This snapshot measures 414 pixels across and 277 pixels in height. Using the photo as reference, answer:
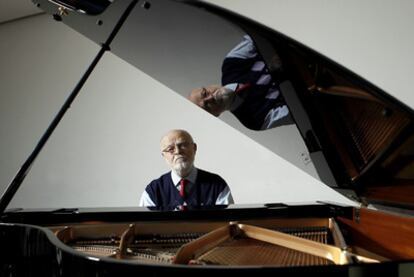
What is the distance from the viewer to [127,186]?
11.2ft

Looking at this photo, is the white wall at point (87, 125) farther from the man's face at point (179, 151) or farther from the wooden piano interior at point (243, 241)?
the wooden piano interior at point (243, 241)

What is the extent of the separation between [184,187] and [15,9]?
2424 millimetres

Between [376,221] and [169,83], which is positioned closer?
[376,221]

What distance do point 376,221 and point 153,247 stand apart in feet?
2.62

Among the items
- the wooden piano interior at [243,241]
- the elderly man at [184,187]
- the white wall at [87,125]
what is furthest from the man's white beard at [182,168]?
the wooden piano interior at [243,241]

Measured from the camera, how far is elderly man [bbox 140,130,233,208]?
2.43 m

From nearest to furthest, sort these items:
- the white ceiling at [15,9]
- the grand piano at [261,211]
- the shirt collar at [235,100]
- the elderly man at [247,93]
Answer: the grand piano at [261,211] < the elderly man at [247,93] < the shirt collar at [235,100] < the white ceiling at [15,9]

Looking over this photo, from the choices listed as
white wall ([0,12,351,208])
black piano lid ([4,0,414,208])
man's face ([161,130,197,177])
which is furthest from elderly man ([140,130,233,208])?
black piano lid ([4,0,414,208])

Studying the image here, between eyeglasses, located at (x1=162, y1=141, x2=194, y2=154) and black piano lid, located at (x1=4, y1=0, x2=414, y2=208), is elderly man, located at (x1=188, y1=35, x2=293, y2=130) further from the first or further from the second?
eyeglasses, located at (x1=162, y1=141, x2=194, y2=154)

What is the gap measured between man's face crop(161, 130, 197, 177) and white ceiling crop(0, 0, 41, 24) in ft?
6.54

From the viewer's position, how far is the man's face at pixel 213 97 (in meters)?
1.50

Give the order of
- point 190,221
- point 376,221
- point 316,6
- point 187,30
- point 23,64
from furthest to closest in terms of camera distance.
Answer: point 23,64
point 316,6
point 190,221
point 376,221
point 187,30

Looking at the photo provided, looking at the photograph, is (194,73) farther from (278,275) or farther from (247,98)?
(278,275)

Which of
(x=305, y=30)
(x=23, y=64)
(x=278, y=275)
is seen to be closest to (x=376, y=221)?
(x=278, y=275)
